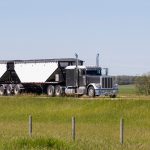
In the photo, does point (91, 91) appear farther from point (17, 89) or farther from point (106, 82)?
point (17, 89)

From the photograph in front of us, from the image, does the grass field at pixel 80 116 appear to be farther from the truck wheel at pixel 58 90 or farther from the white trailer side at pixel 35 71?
the white trailer side at pixel 35 71

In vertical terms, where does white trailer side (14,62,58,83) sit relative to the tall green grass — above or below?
above

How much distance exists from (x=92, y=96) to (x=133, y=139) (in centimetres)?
2587

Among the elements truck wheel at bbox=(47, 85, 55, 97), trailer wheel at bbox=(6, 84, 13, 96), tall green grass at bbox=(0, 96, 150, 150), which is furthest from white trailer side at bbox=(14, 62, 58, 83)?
tall green grass at bbox=(0, 96, 150, 150)

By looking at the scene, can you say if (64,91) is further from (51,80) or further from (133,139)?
(133,139)

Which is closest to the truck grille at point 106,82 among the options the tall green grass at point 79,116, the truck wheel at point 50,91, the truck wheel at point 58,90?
the truck wheel at point 58,90

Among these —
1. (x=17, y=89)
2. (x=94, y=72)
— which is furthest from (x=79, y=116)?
(x=17, y=89)

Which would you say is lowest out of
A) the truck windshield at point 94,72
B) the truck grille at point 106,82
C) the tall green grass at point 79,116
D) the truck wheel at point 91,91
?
the tall green grass at point 79,116

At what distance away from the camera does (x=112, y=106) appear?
137 feet

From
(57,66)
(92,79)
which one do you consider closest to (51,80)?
(57,66)

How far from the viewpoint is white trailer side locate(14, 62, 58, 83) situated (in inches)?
2197

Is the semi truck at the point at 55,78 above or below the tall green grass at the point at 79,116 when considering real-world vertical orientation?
above

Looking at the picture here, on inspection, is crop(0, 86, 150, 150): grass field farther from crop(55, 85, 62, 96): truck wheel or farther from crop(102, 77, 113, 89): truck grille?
crop(102, 77, 113, 89): truck grille

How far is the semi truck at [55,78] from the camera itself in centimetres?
5172
